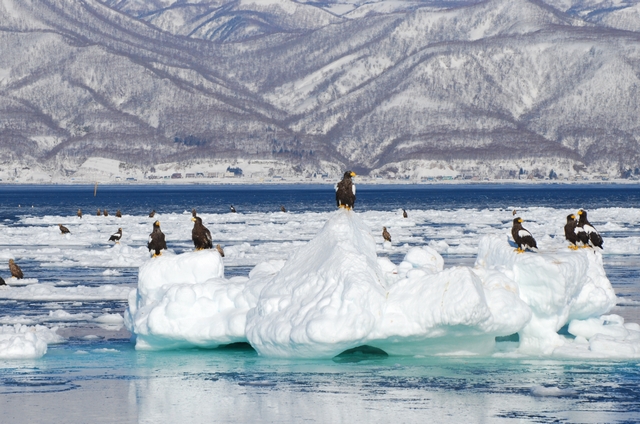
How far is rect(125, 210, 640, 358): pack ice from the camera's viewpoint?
18.0 m

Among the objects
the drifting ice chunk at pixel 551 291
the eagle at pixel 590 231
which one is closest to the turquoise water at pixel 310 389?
the drifting ice chunk at pixel 551 291

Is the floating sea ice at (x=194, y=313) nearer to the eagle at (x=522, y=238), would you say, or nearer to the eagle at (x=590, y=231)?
the eagle at (x=522, y=238)

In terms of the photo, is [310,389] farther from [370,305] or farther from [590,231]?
[590,231]

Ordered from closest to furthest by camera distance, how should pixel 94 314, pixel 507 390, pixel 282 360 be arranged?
pixel 507 390
pixel 282 360
pixel 94 314

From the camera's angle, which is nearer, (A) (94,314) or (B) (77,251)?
(A) (94,314)

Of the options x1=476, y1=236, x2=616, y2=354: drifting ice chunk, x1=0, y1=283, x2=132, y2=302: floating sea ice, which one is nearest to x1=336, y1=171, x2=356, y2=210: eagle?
x1=476, y1=236, x2=616, y2=354: drifting ice chunk

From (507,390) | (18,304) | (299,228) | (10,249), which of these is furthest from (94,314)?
(299,228)

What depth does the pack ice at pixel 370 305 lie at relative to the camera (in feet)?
59.0

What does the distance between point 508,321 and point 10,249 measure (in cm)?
3531

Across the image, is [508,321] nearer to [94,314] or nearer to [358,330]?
[358,330]

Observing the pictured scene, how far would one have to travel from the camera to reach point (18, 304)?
28141mm

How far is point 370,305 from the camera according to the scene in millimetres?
18031

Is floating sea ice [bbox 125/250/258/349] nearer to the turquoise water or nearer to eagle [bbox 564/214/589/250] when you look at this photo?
the turquoise water

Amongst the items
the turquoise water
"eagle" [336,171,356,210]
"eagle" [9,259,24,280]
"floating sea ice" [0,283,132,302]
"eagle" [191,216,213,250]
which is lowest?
the turquoise water
